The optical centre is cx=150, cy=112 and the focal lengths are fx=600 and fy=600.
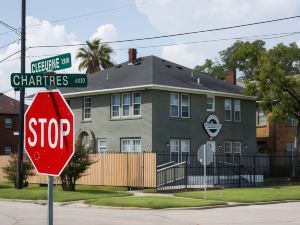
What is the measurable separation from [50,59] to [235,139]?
3550 centimetres

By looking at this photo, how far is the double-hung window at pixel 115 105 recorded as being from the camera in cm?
3849

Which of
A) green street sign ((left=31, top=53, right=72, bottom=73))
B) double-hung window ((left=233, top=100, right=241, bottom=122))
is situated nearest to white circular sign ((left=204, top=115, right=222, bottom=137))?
double-hung window ((left=233, top=100, right=241, bottom=122))

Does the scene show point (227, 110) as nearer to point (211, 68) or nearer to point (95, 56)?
point (95, 56)

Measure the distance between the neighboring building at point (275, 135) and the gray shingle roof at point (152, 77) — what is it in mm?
6007

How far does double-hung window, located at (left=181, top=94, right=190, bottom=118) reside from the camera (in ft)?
127

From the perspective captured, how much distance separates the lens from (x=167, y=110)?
123 ft

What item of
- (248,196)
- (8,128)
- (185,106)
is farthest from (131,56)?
(8,128)

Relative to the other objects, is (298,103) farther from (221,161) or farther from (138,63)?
(138,63)

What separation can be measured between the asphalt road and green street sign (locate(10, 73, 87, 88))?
35.2 feet

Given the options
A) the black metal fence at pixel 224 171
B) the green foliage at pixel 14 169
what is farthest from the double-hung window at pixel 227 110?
the green foliage at pixel 14 169

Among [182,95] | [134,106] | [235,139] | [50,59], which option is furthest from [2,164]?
[50,59]

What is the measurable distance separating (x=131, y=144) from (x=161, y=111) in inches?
112

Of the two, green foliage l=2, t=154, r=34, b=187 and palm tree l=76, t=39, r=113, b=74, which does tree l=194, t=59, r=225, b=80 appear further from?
green foliage l=2, t=154, r=34, b=187

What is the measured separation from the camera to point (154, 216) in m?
Result: 19.0
